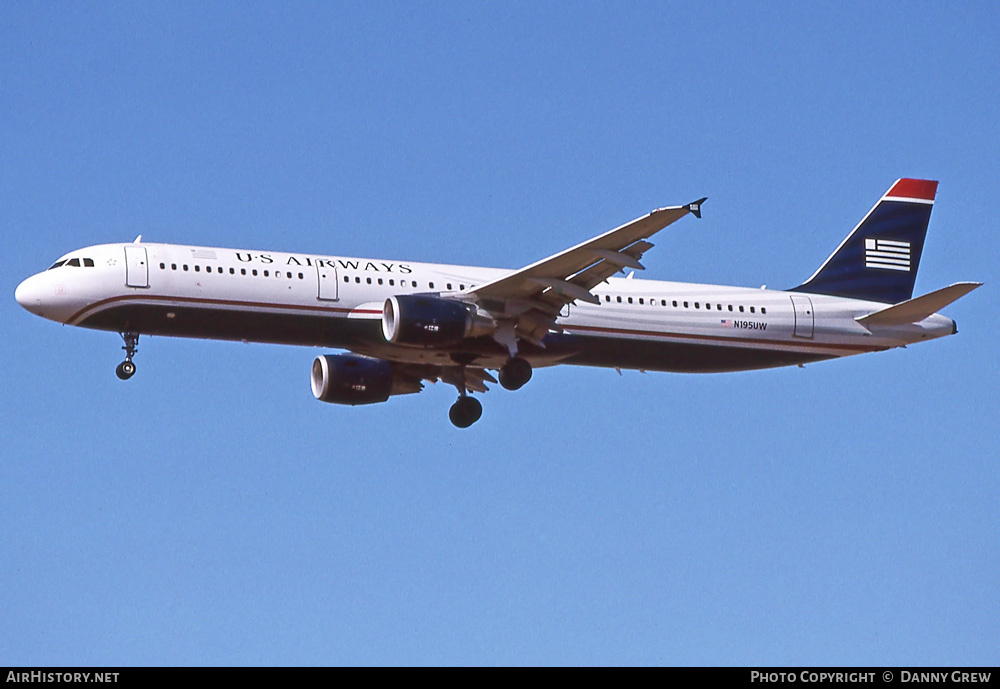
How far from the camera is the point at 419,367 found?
1700 inches

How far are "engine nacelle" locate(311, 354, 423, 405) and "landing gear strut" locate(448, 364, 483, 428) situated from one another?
1954 mm

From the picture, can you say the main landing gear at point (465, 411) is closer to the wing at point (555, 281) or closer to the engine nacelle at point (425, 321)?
the wing at point (555, 281)

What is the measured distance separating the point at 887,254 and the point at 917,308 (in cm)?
419

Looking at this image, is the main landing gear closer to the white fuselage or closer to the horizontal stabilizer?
the white fuselage

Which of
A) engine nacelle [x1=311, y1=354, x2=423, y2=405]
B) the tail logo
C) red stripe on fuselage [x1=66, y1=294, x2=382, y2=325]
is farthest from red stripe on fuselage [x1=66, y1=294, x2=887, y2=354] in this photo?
the tail logo

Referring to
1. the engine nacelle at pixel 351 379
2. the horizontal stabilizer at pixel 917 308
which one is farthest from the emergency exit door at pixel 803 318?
the engine nacelle at pixel 351 379

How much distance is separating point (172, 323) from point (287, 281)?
308cm

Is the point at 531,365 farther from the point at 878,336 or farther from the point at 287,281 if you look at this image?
the point at 878,336

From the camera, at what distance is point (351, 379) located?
41375 mm

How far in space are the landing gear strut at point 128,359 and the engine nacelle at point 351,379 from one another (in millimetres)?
5180

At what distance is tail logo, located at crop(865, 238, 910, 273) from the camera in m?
46.5

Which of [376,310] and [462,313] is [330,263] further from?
[462,313]

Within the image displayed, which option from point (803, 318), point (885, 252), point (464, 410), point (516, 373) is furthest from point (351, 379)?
point (885, 252)
